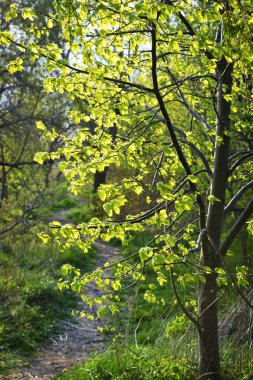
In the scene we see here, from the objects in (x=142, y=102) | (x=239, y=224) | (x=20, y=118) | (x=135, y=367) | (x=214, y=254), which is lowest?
(x=135, y=367)

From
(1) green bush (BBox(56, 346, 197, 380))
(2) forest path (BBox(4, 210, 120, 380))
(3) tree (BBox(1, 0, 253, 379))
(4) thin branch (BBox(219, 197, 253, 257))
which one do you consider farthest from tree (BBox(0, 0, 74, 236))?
(4) thin branch (BBox(219, 197, 253, 257))

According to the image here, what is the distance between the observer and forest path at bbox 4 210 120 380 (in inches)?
224

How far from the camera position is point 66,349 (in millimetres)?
6488

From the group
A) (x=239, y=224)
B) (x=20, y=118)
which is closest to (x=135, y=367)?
(x=239, y=224)

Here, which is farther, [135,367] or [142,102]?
[135,367]

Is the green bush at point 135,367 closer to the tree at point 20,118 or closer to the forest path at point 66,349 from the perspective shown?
the forest path at point 66,349

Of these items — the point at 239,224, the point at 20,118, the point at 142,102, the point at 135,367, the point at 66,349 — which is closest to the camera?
the point at 142,102

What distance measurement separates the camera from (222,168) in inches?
175

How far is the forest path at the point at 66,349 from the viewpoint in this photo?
5.68 meters

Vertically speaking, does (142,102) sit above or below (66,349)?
above

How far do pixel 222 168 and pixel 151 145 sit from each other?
723 millimetres

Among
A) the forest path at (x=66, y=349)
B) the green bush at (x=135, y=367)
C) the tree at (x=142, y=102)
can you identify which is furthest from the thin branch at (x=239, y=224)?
the forest path at (x=66, y=349)

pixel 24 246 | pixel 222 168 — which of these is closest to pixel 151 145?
pixel 222 168

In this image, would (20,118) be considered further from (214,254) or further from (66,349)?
(214,254)
